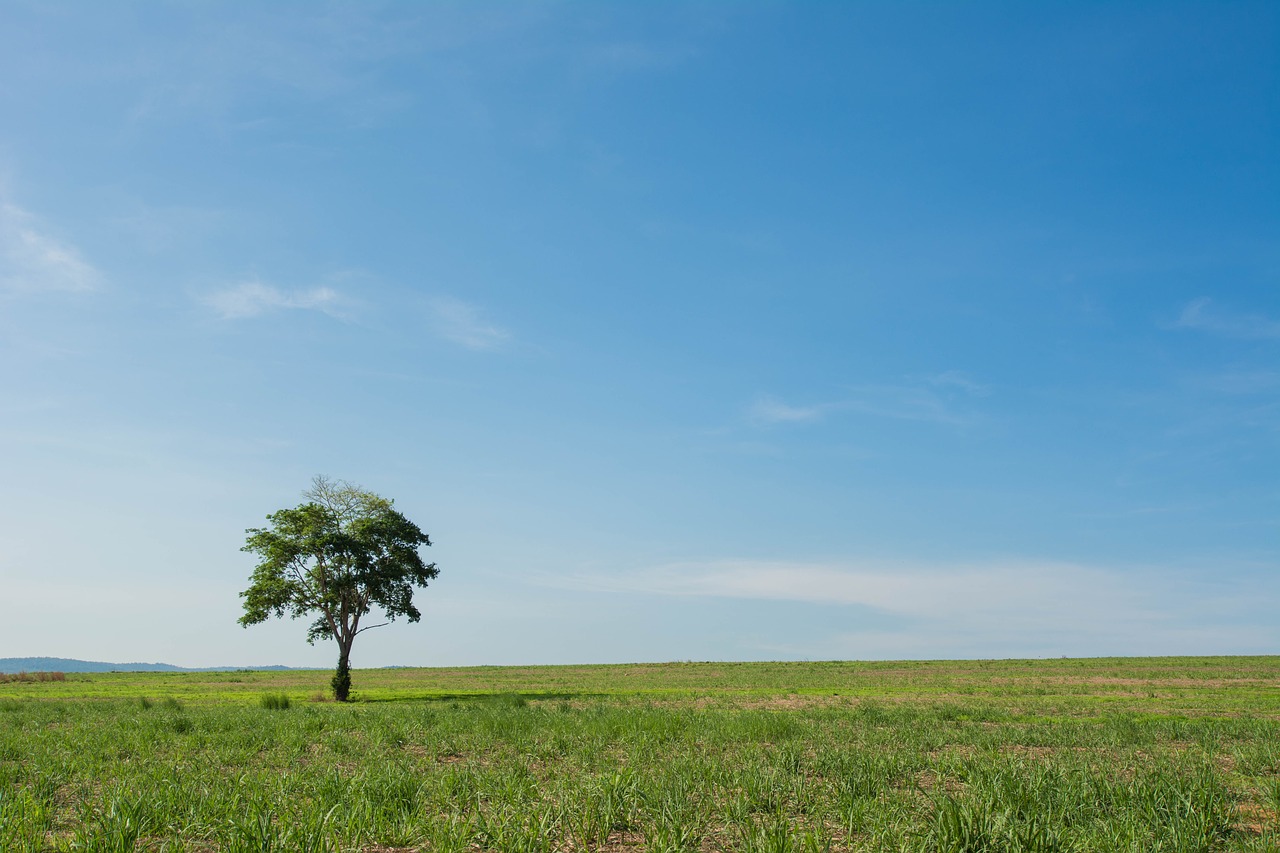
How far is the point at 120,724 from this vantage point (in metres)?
20.5

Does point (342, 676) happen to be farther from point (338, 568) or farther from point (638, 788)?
point (638, 788)

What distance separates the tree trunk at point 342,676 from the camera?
45.9m

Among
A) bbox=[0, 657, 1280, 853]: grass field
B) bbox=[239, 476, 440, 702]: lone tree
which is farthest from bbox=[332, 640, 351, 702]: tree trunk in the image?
bbox=[0, 657, 1280, 853]: grass field

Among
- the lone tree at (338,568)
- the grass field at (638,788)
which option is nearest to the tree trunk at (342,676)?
the lone tree at (338,568)

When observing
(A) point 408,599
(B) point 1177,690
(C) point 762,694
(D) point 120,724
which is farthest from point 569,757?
(B) point 1177,690

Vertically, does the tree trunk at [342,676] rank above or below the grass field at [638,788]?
below

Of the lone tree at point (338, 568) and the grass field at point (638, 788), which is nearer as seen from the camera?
the grass field at point (638, 788)

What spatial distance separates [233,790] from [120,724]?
15.2m

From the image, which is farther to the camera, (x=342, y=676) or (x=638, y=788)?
(x=342, y=676)

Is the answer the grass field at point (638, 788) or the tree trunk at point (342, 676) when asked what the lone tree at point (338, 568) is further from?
the grass field at point (638, 788)

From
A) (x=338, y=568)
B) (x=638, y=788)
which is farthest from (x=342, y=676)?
(x=638, y=788)

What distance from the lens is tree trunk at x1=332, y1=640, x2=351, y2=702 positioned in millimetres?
45875

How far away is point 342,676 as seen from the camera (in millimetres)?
46688

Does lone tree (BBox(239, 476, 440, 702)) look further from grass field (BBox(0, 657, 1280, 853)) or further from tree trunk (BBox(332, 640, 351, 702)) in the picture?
grass field (BBox(0, 657, 1280, 853))
